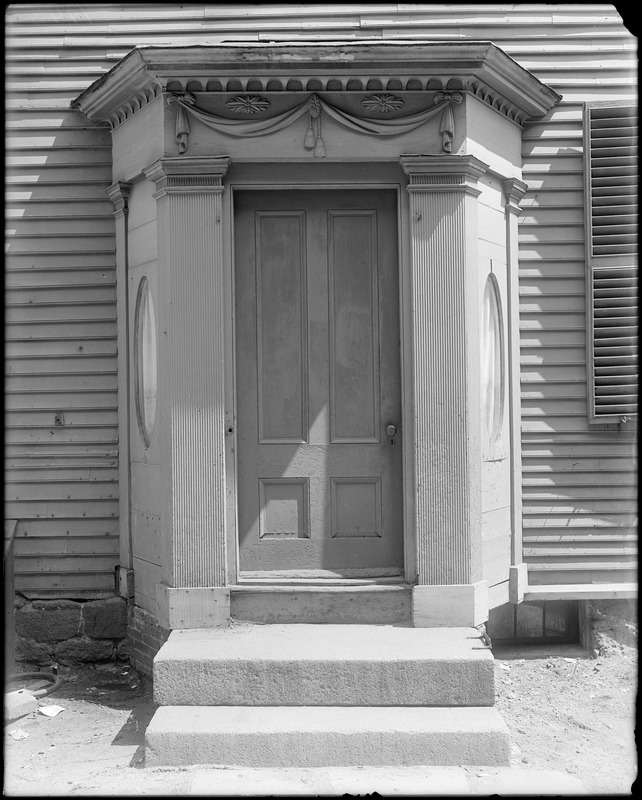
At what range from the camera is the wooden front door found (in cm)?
575

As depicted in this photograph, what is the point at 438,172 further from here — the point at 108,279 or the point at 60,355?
the point at 60,355

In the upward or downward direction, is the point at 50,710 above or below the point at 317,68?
below

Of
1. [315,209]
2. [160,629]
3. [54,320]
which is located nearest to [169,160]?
[315,209]

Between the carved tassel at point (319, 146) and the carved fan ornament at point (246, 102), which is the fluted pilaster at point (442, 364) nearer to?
the carved tassel at point (319, 146)

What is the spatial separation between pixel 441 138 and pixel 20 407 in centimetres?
357

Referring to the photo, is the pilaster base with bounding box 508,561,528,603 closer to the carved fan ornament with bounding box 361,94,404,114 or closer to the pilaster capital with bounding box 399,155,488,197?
the pilaster capital with bounding box 399,155,488,197

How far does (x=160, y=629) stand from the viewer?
579cm

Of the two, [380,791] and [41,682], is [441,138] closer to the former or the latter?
[380,791]

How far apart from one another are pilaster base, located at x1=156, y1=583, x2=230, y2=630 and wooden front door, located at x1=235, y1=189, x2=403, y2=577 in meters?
0.42

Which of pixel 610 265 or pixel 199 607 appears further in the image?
pixel 610 265

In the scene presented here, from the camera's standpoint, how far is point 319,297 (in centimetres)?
576

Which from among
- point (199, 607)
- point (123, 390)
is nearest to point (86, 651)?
point (199, 607)

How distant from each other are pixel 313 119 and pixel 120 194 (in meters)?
1.53

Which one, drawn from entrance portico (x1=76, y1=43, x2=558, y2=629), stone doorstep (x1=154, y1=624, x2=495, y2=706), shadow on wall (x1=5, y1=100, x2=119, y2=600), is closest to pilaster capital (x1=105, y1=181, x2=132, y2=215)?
shadow on wall (x1=5, y1=100, x2=119, y2=600)
